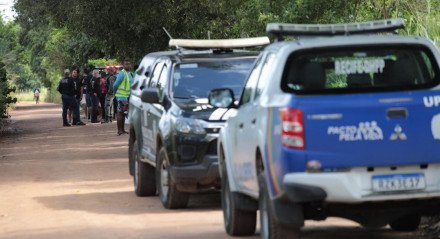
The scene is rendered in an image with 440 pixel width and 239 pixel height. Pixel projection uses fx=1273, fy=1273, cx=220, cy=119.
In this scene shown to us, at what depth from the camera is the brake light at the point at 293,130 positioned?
9.32 meters

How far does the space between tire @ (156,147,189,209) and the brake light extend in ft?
17.7

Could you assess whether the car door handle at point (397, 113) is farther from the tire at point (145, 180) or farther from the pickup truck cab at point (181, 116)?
the tire at point (145, 180)

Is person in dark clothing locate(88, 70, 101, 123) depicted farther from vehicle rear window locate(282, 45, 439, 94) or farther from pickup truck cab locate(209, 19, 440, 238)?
vehicle rear window locate(282, 45, 439, 94)

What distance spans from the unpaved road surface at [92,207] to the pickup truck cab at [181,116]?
0.36 metres

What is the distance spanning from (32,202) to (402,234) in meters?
6.53

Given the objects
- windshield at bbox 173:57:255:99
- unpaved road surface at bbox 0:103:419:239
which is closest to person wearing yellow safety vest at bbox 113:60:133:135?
unpaved road surface at bbox 0:103:419:239

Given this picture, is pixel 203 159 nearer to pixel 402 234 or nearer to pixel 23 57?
pixel 402 234

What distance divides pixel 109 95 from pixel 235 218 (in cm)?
2916

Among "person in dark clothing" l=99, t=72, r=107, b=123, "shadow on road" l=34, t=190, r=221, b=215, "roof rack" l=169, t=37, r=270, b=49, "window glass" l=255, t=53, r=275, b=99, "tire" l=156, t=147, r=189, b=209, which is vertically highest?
"window glass" l=255, t=53, r=275, b=99

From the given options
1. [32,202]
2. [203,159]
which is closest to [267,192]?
[203,159]

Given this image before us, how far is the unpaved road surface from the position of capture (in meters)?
12.5

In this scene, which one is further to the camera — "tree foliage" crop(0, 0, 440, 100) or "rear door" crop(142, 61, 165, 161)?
"tree foliage" crop(0, 0, 440, 100)

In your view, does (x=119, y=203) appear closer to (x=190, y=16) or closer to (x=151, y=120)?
(x=151, y=120)

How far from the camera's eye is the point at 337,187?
30.6ft
